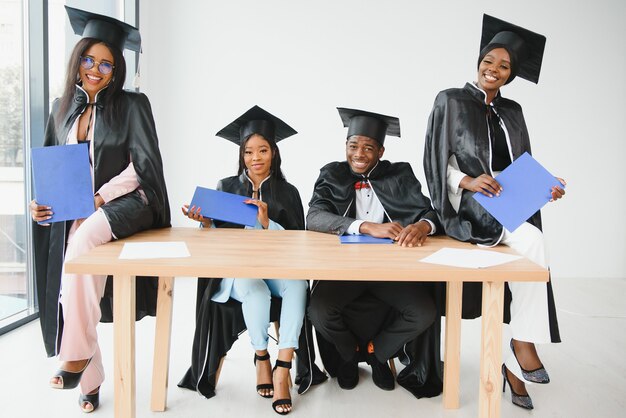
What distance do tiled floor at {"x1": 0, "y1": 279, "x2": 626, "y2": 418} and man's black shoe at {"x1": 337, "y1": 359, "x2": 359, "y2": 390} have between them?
0.04 meters

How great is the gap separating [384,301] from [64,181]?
1499mm

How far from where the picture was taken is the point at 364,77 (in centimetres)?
Answer: 531

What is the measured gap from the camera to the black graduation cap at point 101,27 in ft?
8.17

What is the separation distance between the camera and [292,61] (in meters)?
5.29

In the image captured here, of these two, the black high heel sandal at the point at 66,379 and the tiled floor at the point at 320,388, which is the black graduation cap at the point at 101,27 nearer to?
the black high heel sandal at the point at 66,379

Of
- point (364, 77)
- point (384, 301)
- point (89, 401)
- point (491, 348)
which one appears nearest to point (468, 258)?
point (491, 348)

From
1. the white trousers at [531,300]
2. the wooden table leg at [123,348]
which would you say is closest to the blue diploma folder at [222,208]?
the wooden table leg at [123,348]

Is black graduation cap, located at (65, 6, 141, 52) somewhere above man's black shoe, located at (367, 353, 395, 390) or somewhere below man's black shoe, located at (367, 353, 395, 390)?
above

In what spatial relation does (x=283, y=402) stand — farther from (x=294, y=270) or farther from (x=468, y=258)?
(x=468, y=258)

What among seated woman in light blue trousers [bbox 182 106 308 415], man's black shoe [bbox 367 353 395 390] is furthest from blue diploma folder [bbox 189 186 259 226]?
man's black shoe [bbox 367 353 395 390]

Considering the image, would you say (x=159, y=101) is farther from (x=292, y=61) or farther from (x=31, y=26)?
(x=31, y=26)

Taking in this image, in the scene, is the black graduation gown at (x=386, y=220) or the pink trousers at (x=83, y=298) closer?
the pink trousers at (x=83, y=298)

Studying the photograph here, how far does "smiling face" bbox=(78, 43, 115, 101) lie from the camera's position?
2.49m

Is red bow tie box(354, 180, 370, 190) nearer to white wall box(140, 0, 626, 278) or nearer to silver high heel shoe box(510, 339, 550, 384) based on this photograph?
silver high heel shoe box(510, 339, 550, 384)
